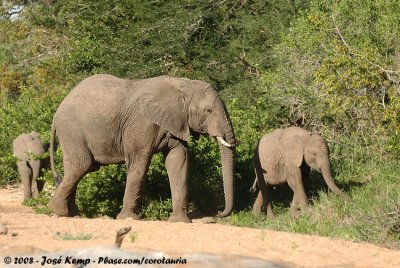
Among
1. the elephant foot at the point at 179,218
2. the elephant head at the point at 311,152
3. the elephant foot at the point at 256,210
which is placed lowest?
the elephant foot at the point at 256,210

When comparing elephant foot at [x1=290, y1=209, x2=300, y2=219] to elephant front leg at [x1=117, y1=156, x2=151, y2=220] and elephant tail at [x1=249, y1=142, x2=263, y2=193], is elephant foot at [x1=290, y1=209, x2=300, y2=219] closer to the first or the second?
elephant tail at [x1=249, y1=142, x2=263, y2=193]

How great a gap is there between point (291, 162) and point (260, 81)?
4.12 metres

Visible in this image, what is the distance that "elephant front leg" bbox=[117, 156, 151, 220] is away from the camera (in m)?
11.7

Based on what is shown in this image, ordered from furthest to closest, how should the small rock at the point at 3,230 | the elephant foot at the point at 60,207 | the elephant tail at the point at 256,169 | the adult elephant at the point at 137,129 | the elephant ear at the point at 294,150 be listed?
the elephant tail at the point at 256,169
the elephant ear at the point at 294,150
the elephant foot at the point at 60,207
the adult elephant at the point at 137,129
the small rock at the point at 3,230

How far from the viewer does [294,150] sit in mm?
13141

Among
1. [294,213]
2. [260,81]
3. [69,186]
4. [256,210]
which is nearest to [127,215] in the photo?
[69,186]

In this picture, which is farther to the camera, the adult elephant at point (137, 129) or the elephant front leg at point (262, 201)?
the elephant front leg at point (262, 201)

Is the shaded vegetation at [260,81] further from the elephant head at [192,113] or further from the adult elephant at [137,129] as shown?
the elephant head at [192,113]

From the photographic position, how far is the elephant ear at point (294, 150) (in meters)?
13.1

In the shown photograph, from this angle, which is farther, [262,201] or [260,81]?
[260,81]

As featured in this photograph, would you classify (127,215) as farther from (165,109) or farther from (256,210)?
(256,210)

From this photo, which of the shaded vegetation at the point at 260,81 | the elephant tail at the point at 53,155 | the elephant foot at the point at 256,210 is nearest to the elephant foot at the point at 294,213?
the shaded vegetation at the point at 260,81

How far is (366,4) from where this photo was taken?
14.8 metres

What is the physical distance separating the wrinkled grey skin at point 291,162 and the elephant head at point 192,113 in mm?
1434
